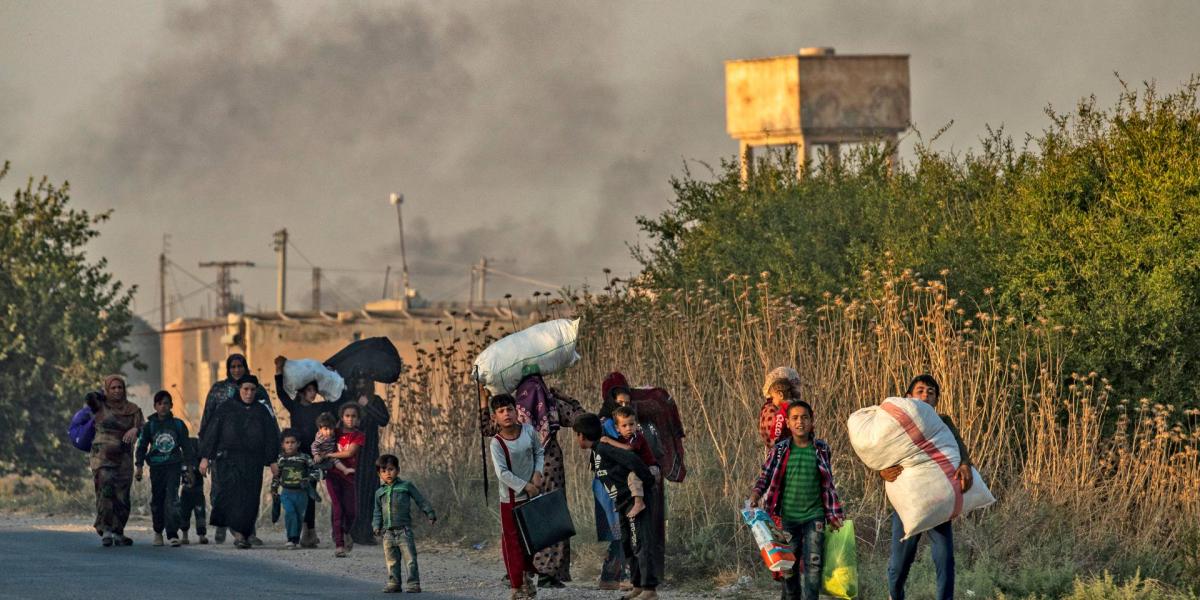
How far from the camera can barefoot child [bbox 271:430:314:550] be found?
20.5 metres

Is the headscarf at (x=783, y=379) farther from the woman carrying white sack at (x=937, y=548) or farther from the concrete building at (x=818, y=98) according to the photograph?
the concrete building at (x=818, y=98)

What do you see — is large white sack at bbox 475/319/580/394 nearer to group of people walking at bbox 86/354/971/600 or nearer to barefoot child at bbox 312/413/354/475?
group of people walking at bbox 86/354/971/600

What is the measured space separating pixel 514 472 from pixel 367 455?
6.88m

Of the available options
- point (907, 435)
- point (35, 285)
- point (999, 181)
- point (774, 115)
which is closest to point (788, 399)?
point (907, 435)

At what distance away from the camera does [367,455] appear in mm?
21359

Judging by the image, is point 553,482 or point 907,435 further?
point 553,482

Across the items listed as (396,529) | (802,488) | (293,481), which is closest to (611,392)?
(396,529)

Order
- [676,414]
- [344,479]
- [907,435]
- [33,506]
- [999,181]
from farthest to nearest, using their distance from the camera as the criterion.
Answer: [33,506] < [999,181] < [344,479] < [676,414] < [907,435]

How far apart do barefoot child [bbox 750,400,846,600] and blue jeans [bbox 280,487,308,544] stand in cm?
834

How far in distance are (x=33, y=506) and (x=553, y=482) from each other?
53.7 feet

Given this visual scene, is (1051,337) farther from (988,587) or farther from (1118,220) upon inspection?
(988,587)

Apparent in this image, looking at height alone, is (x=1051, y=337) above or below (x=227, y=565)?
above

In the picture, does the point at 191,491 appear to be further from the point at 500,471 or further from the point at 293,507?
the point at 500,471

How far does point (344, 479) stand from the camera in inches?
797
